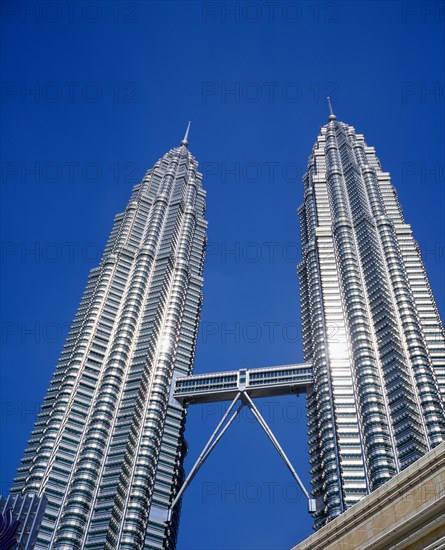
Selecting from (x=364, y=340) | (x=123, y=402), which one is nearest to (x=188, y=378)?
(x=123, y=402)

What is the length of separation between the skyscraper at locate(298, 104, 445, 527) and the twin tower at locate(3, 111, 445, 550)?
269 millimetres

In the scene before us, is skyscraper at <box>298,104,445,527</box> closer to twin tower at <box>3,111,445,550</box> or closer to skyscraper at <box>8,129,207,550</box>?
twin tower at <box>3,111,445,550</box>

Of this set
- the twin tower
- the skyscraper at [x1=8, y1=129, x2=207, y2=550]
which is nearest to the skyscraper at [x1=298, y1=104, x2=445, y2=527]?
the twin tower

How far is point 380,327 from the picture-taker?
4331 inches

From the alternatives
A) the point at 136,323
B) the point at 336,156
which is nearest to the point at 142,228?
the point at 136,323

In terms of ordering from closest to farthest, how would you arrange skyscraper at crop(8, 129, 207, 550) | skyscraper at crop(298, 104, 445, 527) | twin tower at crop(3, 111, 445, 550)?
twin tower at crop(3, 111, 445, 550) → skyscraper at crop(298, 104, 445, 527) → skyscraper at crop(8, 129, 207, 550)

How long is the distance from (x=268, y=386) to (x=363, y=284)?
27.5 metres

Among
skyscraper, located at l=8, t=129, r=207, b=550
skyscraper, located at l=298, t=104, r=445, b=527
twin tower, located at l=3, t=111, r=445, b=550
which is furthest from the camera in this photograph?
skyscraper, located at l=8, t=129, r=207, b=550

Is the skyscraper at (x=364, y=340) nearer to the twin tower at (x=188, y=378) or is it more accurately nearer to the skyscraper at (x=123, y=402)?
the twin tower at (x=188, y=378)

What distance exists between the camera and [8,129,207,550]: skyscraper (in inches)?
3575

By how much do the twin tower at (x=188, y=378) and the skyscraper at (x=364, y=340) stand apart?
0.88 ft

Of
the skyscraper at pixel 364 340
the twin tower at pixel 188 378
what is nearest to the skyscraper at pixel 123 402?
the twin tower at pixel 188 378

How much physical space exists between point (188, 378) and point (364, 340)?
32.4 meters

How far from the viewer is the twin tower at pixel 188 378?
90.1 m
